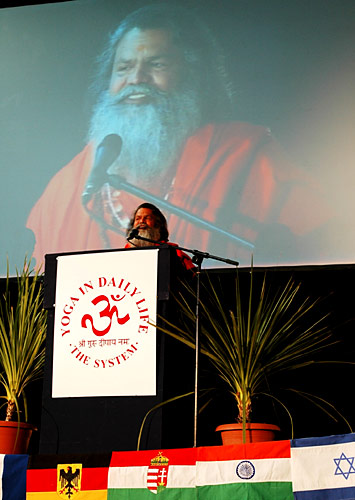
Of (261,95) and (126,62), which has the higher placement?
(126,62)

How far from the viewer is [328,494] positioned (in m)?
2.50

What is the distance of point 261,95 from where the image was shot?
486 cm

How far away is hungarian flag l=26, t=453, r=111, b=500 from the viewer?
107 inches

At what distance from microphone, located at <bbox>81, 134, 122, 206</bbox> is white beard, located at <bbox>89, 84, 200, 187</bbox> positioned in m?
0.03

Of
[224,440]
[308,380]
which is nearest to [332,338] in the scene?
[308,380]

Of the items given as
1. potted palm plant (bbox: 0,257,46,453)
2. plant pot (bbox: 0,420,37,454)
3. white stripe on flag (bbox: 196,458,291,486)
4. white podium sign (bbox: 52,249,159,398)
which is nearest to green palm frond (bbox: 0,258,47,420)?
potted palm plant (bbox: 0,257,46,453)

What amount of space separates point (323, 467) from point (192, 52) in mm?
3237

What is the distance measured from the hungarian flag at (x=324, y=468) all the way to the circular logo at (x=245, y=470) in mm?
142

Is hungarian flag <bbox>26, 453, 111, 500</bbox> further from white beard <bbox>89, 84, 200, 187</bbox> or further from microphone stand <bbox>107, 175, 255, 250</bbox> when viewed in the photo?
white beard <bbox>89, 84, 200, 187</bbox>

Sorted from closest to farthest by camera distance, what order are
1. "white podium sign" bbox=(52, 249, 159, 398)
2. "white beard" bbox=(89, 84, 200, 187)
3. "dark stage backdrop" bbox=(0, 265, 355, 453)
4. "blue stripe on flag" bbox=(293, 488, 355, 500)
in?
"blue stripe on flag" bbox=(293, 488, 355, 500) < "white podium sign" bbox=(52, 249, 159, 398) < "dark stage backdrop" bbox=(0, 265, 355, 453) < "white beard" bbox=(89, 84, 200, 187)

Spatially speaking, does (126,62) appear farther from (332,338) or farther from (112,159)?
(332,338)

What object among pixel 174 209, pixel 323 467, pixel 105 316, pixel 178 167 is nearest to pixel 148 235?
pixel 174 209

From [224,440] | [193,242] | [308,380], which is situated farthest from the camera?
[193,242]

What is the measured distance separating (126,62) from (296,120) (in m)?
1.24
